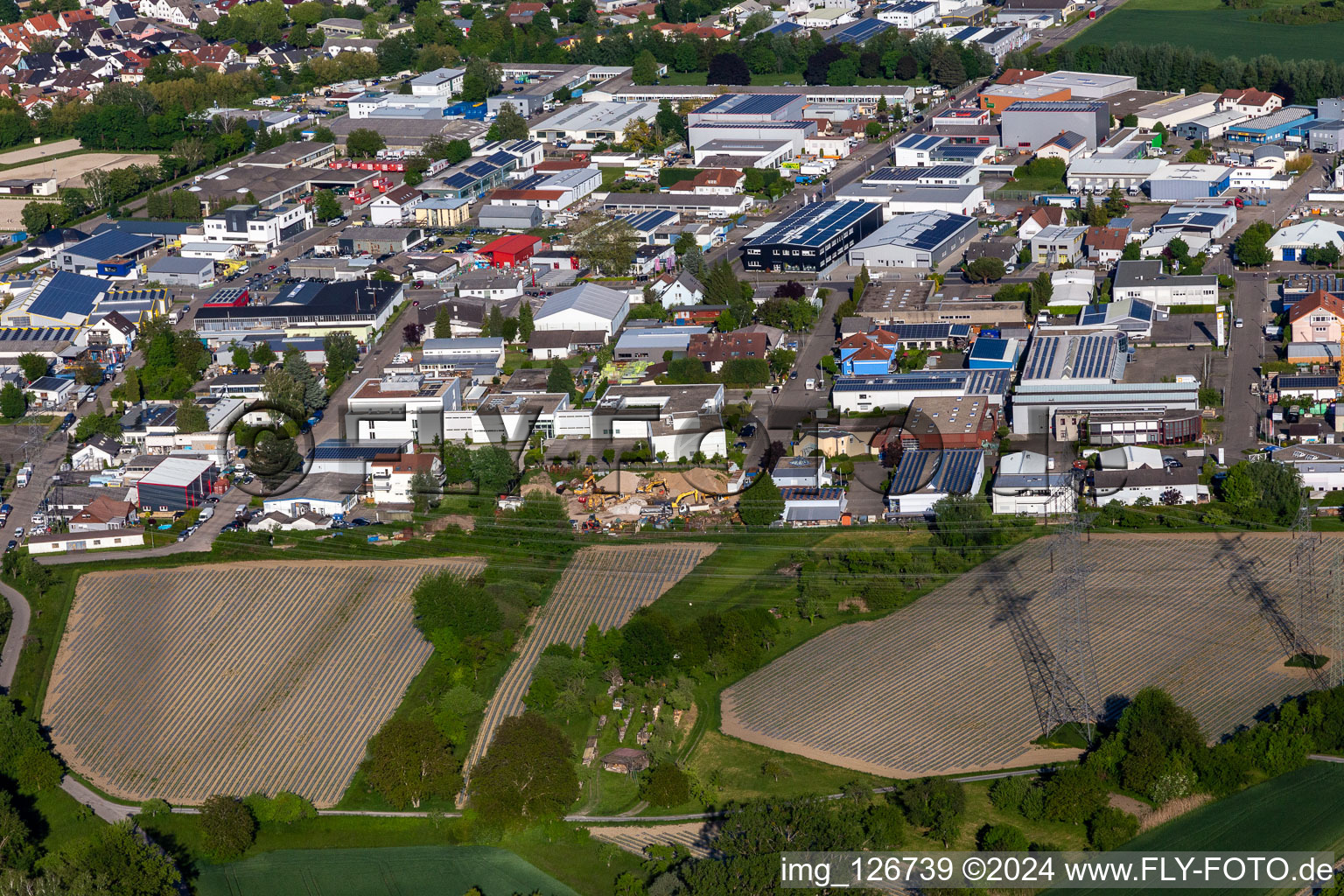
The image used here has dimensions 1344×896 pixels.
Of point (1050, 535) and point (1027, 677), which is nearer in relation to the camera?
point (1027, 677)

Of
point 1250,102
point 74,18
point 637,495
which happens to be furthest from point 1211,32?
point 74,18

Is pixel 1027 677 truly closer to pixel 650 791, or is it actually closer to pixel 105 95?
pixel 650 791

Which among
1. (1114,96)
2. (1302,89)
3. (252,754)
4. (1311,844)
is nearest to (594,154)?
(1114,96)

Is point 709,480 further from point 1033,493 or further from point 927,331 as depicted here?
point 927,331

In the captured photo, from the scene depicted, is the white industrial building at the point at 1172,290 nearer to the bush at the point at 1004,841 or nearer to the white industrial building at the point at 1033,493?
the white industrial building at the point at 1033,493

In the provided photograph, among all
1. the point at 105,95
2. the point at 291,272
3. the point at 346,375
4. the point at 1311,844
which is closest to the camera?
the point at 1311,844

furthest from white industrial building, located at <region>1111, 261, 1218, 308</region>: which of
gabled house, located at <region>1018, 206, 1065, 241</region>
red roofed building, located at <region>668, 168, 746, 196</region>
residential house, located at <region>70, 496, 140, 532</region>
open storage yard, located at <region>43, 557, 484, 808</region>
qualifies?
residential house, located at <region>70, 496, 140, 532</region>

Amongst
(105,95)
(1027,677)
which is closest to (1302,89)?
(1027,677)

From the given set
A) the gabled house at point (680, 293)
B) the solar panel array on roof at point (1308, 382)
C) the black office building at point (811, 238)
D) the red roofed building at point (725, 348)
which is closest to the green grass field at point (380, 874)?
the red roofed building at point (725, 348)

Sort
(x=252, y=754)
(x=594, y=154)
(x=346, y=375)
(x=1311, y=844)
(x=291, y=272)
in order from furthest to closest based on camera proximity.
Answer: (x=594, y=154) < (x=291, y=272) < (x=346, y=375) < (x=252, y=754) < (x=1311, y=844)
